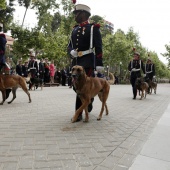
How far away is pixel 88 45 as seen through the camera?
6.04 metres

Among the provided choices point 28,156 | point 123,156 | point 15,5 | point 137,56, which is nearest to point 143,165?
point 123,156

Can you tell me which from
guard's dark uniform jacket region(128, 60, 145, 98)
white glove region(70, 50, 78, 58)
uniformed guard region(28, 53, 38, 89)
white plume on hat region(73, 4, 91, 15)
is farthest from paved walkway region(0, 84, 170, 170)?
uniformed guard region(28, 53, 38, 89)

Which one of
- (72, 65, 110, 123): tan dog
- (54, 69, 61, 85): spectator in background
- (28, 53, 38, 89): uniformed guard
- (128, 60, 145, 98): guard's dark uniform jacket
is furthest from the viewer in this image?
(54, 69, 61, 85): spectator in background

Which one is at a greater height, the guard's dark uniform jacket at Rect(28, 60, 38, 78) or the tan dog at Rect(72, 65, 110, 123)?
the guard's dark uniform jacket at Rect(28, 60, 38, 78)

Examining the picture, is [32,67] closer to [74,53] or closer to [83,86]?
[74,53]

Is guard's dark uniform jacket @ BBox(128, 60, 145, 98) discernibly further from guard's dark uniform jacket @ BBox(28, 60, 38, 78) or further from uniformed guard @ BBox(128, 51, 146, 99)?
guard's dark uniform jacket @ BBox(28, 60, 38, 78)

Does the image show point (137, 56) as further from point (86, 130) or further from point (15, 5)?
point (15, 5)

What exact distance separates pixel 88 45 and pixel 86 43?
2.6 inches

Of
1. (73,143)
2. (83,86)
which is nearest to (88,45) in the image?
(83,86)

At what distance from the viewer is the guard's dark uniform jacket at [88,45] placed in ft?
19.5

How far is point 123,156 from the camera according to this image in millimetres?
3545

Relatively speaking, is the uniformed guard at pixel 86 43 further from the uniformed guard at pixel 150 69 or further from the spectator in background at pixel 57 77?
the spectator in background at pixel 57 77

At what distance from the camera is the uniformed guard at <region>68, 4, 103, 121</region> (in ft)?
19.5

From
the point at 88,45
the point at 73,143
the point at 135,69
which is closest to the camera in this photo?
the point at 73,143
